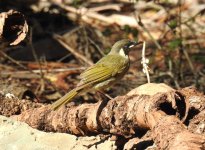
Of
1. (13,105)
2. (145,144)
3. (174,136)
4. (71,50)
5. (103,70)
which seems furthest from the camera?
(71,50)

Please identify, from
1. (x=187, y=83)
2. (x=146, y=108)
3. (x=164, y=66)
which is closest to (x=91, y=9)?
(x=164, y=66)

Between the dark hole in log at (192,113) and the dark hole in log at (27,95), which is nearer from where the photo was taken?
the dark hole in log at (192,113)

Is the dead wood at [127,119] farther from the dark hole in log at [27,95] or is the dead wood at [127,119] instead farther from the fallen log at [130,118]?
the dark hole in log at [27,95]

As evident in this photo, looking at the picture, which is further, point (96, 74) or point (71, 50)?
point (71, 50)

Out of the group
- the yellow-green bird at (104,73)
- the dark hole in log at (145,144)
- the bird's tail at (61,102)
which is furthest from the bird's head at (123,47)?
the dark hole in log at (145,144)

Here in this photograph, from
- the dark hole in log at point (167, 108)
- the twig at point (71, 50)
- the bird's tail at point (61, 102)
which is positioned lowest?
the twig at point (71, 50)

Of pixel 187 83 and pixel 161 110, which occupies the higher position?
pixel 161 110

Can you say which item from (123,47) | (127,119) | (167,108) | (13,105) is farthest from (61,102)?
(123,47)

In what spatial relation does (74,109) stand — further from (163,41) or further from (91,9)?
(91,9)

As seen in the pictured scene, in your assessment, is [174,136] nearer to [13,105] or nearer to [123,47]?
[13,105]

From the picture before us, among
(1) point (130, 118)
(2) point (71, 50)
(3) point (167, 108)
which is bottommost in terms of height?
(2) point (71, 50)

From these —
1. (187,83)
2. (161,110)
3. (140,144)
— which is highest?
(161,110)
